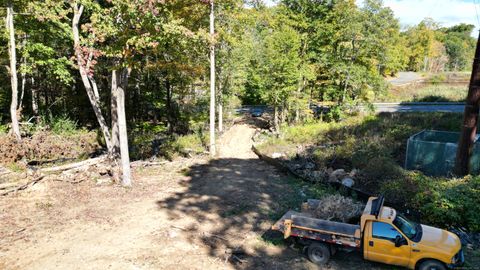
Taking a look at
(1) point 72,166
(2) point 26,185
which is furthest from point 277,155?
(2) point 26,185

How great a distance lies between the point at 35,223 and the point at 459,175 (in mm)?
15427

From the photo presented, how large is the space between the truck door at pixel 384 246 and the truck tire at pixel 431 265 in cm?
33

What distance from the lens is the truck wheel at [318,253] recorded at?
8219mm

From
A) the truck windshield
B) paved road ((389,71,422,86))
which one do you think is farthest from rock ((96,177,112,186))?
paved road ((389,71,422,86))

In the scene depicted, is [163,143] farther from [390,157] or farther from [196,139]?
[390,157]

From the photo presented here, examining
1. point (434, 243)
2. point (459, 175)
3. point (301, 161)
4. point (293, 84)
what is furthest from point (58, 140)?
point (459, 175)

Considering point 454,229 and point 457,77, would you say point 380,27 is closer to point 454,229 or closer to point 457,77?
point 454,229

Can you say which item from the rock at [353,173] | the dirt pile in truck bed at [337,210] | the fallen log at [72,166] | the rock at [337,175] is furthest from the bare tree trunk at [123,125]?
the rock at [353,173]

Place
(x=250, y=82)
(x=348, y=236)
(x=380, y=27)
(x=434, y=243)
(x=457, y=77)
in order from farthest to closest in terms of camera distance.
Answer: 1. (x=457, y=77)
2. (x=250, y=82)
3. (x=380, y=27)
4. (x=348, y=236)
5. (x=434, y=243)

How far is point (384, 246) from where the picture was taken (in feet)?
25.2

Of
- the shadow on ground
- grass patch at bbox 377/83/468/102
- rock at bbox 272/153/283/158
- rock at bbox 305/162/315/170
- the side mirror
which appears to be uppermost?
grass patch at bbox 377/83/468/102

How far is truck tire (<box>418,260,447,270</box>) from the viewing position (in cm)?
728

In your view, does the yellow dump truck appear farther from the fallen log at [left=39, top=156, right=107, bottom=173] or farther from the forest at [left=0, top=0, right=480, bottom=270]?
the fallen log at [left=39, top=156, right=107, bottom=173]

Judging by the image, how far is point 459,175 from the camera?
12453 mm
